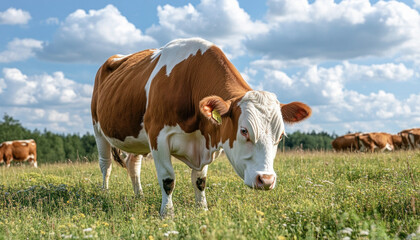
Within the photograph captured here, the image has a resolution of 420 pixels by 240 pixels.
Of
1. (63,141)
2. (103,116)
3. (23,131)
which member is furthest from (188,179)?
(63,141)

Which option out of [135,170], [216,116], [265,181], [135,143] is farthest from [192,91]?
[135,170]

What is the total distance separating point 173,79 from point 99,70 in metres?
4.36

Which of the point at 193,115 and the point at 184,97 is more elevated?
the point at 184,97

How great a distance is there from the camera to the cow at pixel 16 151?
105ft


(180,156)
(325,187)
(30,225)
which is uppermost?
(180,156)

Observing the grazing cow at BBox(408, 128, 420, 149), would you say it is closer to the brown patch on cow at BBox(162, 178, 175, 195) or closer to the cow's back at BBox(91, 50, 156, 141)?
the cow's back at BBox(91, 50, 156, 141)

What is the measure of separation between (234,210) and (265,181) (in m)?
0.79

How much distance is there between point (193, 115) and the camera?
618cm

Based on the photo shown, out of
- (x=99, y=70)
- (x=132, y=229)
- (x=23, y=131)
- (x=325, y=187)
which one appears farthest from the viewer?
(x=23, y=131)

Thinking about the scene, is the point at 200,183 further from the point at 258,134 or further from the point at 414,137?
the point at 414,137

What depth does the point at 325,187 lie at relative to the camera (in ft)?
23.8

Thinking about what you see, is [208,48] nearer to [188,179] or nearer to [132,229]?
[132,229]

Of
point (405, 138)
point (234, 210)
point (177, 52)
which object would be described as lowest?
point (234, 210)

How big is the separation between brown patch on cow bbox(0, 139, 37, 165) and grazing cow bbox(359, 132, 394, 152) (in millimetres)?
25456
